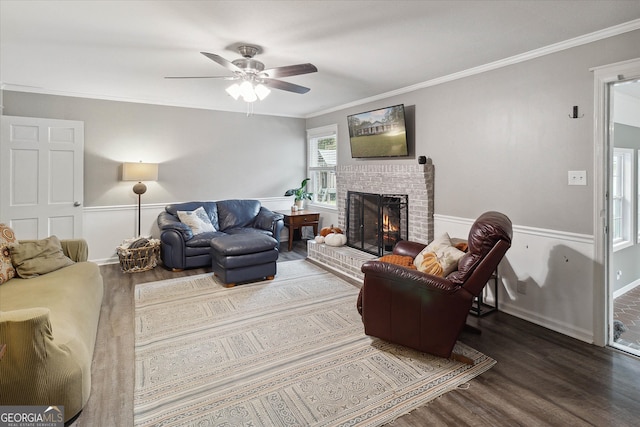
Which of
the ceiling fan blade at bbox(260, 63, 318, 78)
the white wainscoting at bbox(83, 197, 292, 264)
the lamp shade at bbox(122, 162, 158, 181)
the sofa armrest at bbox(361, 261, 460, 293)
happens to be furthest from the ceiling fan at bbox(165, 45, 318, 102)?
the white wainscoting at bbox(83, 197, 292, 264)

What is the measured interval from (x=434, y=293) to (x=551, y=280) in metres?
1.42

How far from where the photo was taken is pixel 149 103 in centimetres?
536

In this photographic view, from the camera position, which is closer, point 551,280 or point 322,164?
point 551,280

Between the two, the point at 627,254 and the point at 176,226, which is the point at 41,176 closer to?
the point at 176,226

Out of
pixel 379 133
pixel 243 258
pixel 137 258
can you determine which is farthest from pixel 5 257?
pixel 379 133

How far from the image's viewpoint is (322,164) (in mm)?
6648

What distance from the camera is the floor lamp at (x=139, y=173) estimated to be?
502cm

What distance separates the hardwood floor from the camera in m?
1.92

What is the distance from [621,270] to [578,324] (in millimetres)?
1866

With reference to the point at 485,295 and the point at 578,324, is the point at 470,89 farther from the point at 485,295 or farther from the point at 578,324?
the point at 578,324

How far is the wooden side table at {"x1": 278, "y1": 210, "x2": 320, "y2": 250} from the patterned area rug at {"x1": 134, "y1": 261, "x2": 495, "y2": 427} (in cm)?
241

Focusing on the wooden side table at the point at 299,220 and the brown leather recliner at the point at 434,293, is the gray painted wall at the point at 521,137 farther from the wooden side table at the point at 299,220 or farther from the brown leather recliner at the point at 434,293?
the wooden side table at the point at 299,220

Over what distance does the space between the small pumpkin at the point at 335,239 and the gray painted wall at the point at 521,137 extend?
1.58 m

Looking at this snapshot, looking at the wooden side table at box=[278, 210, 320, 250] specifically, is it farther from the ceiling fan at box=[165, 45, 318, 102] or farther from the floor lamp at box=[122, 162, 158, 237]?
the ceiling fan at box=[165, 45, 318, 102]
